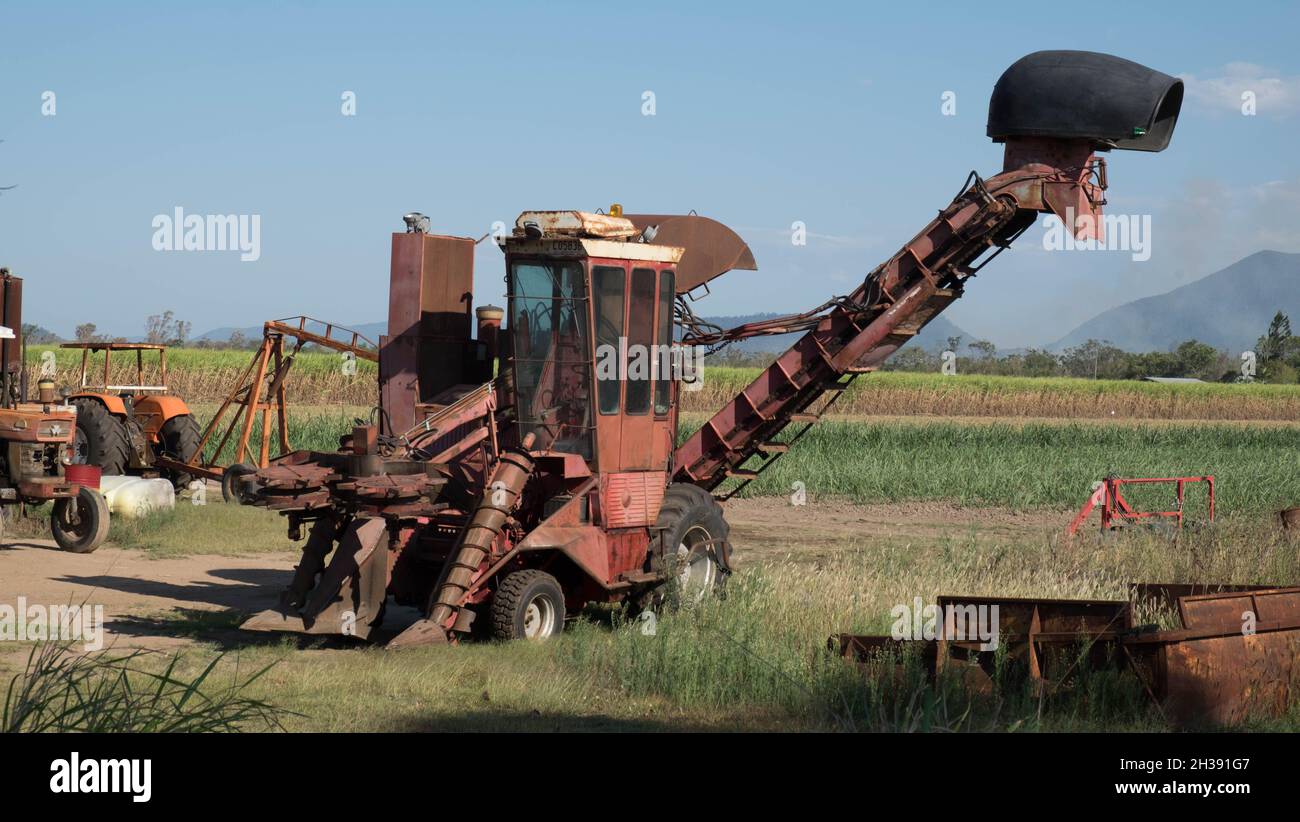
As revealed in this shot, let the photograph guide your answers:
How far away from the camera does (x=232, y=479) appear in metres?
21.4

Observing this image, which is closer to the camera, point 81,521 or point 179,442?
point 81,521

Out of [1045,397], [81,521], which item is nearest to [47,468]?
[81,521]

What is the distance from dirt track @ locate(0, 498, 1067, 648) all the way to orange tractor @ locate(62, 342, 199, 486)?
274cm

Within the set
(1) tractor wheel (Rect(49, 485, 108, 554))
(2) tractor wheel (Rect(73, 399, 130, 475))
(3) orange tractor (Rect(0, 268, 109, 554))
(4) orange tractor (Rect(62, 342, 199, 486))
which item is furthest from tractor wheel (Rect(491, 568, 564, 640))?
(2) tractor wheel (Rect(73, 399, 130, 475))

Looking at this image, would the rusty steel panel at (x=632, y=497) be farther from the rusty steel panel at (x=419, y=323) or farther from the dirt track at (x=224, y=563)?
the dirt track at (x=224, y=563)

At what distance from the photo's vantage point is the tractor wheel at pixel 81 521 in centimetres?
1706

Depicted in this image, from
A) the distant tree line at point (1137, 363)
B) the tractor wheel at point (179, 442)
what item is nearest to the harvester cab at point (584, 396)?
the tractor wheel at point (179, 442)

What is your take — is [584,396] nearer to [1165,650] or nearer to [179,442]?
[1165,650]

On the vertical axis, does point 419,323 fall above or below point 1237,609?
above

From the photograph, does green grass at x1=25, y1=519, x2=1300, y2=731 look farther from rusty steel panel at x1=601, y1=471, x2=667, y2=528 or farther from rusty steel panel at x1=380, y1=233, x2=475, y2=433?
rusty steel panel at x1=380, y1=233, x2=475, y2=433

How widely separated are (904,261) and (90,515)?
10251 millimetres

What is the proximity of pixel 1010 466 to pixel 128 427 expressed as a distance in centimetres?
1648

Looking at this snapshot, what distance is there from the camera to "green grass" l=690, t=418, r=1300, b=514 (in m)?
24.9

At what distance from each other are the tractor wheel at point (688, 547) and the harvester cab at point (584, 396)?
2 centimetres
